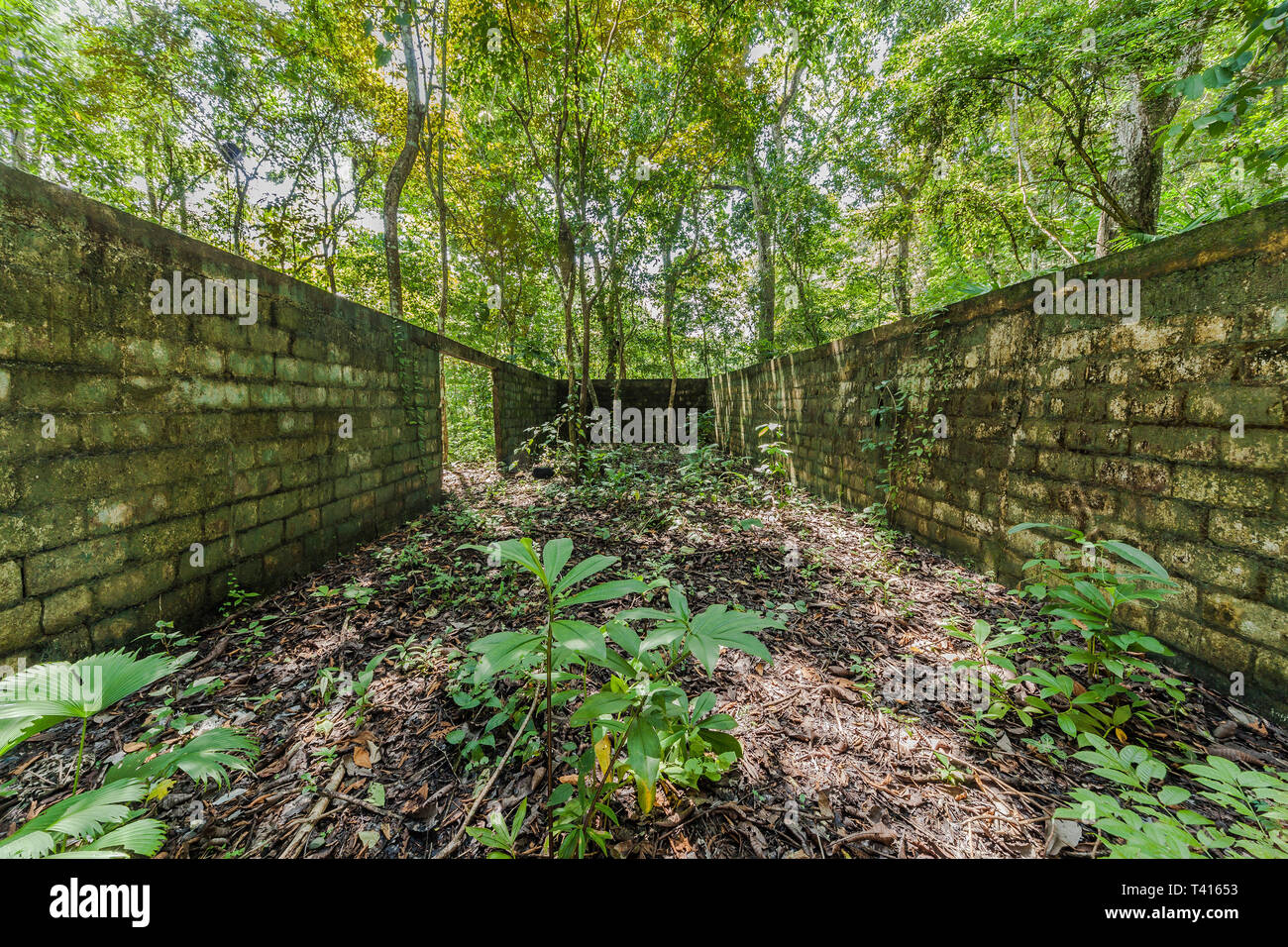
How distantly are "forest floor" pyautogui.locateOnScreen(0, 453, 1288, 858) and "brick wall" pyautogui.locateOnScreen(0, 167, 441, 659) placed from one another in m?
0.34

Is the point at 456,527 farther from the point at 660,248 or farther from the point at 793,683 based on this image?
the point at 660,248

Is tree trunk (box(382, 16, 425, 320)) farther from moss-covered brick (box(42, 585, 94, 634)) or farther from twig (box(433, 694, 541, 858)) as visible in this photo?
twig (box(433, 694, 541, 858))

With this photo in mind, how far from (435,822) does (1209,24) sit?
22.5 feet

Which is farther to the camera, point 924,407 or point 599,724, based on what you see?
point 924,407

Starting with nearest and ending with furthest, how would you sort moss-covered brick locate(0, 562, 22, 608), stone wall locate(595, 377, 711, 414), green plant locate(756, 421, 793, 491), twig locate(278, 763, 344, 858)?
twig locate(278, 763, 344, 858)
moss-covered brick locate(0, 562, 22, 608)
green plant locate(756, 421, 793, 491)
stone wall locate(595, 377, 711, 414)

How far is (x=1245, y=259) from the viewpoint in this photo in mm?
1545

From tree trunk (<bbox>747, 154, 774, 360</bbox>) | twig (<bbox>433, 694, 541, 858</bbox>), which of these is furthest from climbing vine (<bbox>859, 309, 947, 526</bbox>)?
tree trunk (<bbox>747, 154, 774, 360</bbox>)

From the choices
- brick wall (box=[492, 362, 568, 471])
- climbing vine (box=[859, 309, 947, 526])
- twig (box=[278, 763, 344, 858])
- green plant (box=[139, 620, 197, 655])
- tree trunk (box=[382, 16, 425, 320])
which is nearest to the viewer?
twig (box=[278, 763, 344, 858])

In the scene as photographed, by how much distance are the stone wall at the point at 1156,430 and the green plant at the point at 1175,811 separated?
67 cm

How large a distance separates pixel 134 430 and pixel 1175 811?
151 inches

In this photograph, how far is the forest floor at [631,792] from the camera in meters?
1.12

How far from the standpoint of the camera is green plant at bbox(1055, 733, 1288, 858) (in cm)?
91

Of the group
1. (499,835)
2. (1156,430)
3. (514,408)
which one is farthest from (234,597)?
(514,408)

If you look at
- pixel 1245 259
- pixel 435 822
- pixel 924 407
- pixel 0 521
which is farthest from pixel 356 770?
pixel 924 407
